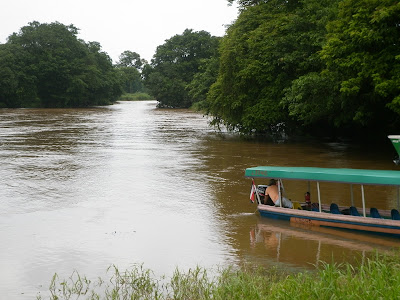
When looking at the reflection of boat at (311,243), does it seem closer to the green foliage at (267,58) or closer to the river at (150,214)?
the river at (150,214)

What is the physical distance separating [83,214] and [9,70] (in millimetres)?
63144

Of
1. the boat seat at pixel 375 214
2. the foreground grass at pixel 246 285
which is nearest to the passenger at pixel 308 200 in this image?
the boat seat at pixel 375 214

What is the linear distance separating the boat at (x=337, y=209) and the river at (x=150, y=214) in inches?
10.3

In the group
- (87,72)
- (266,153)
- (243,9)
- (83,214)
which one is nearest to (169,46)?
(87,72)

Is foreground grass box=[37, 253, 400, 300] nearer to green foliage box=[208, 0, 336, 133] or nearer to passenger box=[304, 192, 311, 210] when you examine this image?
passenger box=[304, 192, 311, 210]

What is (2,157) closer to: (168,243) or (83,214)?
(83,214)

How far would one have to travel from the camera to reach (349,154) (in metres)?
24.9

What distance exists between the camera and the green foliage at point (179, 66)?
86.4 metres

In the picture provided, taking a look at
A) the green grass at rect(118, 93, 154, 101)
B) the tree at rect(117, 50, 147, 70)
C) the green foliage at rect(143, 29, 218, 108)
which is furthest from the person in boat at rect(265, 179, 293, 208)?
the tree at rect(117, 50, 147, 70)

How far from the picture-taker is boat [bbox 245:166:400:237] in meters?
11.2

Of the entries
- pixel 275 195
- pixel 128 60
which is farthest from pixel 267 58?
pixel 128 60

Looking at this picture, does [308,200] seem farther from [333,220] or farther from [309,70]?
[309,70]

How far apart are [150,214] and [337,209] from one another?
15.9 ft

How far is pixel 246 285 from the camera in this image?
7434 millimetres
